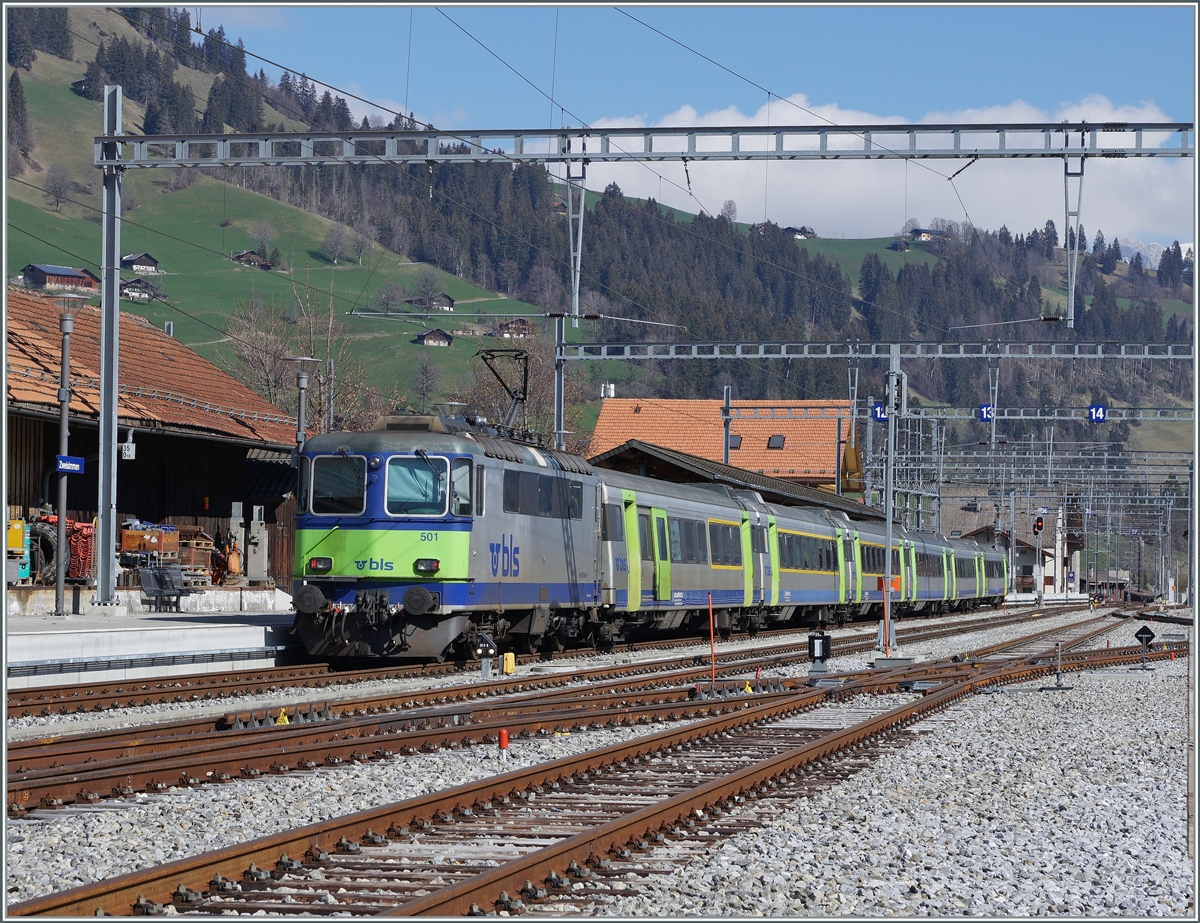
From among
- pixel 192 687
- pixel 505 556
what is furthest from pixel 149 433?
pixel 192 687

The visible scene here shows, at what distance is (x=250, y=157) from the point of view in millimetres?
23938

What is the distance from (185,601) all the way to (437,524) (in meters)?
12.3

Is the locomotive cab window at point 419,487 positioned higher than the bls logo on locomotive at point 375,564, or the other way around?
the locomotive cab window at point 419,487

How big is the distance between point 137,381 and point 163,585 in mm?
6997

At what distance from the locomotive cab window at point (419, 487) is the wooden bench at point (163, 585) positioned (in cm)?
1009

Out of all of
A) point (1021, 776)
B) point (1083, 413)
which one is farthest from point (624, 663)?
point (1083, 413)

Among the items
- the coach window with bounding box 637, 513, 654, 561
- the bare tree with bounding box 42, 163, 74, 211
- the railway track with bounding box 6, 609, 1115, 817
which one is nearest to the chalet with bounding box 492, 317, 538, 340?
the coach window with bounding box 637, 513, 654, 561

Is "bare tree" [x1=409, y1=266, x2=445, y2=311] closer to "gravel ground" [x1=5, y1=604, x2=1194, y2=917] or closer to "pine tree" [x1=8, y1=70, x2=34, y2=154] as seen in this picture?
"pine tree" [x1=8, y1=70, x2=34, y2=154]

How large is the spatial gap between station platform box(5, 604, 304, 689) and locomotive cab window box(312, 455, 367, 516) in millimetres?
2418

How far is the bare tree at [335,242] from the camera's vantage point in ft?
600

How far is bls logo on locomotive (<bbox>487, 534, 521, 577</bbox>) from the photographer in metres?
20.7

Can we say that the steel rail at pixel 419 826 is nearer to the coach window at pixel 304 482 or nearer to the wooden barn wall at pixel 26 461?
the coach window at pixel 304 482

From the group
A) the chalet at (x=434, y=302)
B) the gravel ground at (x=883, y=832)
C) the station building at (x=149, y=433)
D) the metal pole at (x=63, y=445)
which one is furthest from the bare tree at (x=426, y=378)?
the gravel ground at (x=883, y=832)

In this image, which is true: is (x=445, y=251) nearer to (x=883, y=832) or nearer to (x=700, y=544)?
(x=700, y=544)
